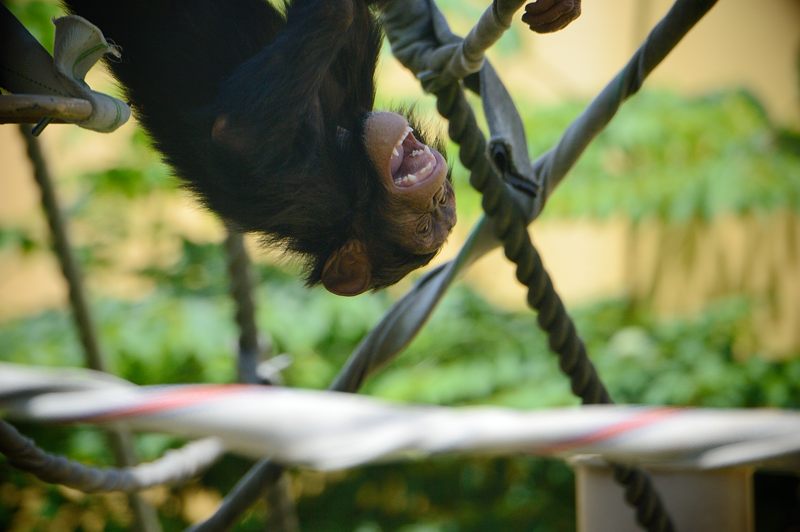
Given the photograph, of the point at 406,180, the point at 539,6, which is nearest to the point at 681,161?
the point at 406,180

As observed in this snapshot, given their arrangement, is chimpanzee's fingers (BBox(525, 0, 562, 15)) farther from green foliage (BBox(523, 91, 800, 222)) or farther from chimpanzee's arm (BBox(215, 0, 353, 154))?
green foliage (BBox(523, 91, 800, 222))

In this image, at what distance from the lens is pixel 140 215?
366cm

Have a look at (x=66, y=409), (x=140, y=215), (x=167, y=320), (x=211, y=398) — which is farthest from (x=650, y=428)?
(x=140, y=215)

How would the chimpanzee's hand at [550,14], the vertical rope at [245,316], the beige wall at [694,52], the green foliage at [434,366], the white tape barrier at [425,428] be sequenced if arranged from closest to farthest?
the white tape barrier at [425,428]
the chimpanzee's hand at [550,14]
the vertical rope at [245,316]
the green foliage at [434,366]
the beige wall at [694,52]

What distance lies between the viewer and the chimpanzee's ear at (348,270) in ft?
4.41

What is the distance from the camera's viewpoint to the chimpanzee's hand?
112 centimetres

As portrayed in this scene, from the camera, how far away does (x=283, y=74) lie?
1191 millimetres

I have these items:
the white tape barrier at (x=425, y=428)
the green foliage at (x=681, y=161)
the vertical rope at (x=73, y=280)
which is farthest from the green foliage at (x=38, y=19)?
the white tape barrier at (x=425, y=428)

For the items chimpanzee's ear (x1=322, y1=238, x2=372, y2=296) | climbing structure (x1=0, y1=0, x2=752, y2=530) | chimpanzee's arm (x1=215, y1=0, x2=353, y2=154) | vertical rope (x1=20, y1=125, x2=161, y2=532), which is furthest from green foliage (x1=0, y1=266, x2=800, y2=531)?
chimpanzee's arm (x1=215, y1=0, x2=353, y2=154)

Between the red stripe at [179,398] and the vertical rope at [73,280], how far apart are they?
126 cm

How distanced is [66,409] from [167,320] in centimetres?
215

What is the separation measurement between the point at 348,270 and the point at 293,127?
227 mm

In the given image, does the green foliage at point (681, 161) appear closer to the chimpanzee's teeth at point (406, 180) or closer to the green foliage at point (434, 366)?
the green foliage at point (434, 366)

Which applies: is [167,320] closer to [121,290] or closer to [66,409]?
[121,290]
